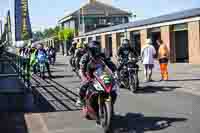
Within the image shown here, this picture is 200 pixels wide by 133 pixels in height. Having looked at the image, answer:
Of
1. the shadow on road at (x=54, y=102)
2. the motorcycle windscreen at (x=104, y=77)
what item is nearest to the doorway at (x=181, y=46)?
the shadow on road at (x=54, y=102)

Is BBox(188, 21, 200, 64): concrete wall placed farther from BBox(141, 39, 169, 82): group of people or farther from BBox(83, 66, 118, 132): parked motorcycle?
BBox(83, 66, 118, 132): parked motorcycle

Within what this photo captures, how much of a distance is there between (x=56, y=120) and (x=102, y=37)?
46.4 m

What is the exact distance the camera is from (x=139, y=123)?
28.1ft

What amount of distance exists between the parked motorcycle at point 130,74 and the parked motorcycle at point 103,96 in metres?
5.54

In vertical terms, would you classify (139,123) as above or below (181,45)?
below

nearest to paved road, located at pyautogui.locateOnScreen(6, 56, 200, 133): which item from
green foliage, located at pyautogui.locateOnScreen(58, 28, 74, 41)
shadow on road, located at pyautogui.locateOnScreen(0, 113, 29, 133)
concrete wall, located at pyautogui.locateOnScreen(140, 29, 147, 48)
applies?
shadow on road, located at pyautogui.locateOnScreen(0, 113, 29, 133)

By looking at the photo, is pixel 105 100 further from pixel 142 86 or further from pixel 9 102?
pixel 142 86

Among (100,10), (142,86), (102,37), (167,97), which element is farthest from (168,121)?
(100,10)

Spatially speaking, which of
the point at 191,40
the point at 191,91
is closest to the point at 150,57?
the point at 191,91

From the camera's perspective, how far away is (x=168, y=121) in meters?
Result: 8.61

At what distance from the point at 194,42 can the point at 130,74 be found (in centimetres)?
1767

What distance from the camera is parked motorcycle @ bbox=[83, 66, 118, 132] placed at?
767cm

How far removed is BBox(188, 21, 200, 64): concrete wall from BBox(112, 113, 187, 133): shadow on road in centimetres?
2191

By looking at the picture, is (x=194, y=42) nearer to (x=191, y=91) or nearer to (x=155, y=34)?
(x=155, y=34)
